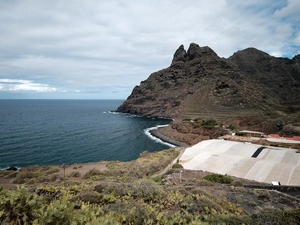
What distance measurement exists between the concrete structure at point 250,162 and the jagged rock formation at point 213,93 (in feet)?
99.6

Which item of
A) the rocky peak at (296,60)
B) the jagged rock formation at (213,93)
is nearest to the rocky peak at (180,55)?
the jagged rock formation at (213,93)

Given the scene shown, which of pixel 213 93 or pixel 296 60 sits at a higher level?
pixel 296 60

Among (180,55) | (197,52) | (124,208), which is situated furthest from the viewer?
(180,55)

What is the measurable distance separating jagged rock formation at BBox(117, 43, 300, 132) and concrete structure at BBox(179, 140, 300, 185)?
99.6ft

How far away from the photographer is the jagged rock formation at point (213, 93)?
83.3 meters

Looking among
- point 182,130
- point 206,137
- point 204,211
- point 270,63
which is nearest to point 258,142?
point 206,137

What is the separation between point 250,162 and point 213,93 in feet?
242

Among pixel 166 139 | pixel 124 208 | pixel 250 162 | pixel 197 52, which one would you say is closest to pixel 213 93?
A: pixel 197 52

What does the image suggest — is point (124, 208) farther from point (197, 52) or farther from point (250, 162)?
point (197, 52)

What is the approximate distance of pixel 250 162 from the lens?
26.0 metres

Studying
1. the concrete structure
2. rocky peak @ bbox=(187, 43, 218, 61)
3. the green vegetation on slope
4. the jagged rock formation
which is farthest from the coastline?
rocky peak @ bbox=(187, 43, 218, 61)

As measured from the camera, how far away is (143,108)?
108 meters

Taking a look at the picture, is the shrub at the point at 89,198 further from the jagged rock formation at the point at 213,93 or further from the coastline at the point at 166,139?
the jagged rock formation at the point at 213,93

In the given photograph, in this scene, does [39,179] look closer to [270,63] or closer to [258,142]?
[258,142]
